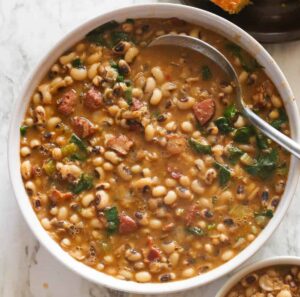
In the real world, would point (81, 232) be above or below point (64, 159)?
below

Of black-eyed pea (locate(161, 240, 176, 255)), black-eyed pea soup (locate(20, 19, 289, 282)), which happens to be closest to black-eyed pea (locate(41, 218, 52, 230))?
black-eyed pea soup (locate(20, 19, 289, 282))

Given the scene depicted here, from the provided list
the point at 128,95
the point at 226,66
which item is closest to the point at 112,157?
the point at 128,95

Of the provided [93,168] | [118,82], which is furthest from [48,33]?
[93,168]

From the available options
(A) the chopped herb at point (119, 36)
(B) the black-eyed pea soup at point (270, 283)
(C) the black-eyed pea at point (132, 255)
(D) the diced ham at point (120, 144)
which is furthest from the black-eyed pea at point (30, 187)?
(B) the black-eyed pea soup at point (270, 283)

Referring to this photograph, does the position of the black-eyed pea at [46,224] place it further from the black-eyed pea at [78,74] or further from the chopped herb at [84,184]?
the black-eyed pea at [78,74]

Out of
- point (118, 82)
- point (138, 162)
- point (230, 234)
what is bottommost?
point (230, 234)

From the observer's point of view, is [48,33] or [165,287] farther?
[48,33]

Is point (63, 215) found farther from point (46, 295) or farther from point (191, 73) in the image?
point (191, 73)

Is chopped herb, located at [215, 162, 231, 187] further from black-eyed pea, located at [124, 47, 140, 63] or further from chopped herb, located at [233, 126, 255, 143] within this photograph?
black-eyed pea, located at [124, 47, 140, 63]
